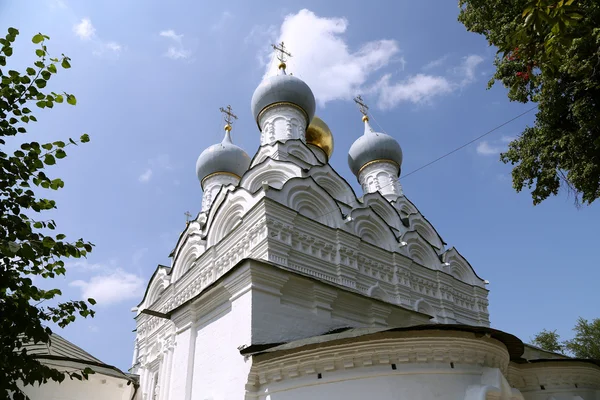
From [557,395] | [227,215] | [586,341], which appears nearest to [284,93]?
[227,215]

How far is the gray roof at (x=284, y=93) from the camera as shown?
14.3 m

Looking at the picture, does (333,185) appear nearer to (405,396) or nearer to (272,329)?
(272,329)

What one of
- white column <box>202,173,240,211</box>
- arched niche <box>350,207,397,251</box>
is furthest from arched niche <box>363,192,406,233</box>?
white column <box>202,173,240,211</box>

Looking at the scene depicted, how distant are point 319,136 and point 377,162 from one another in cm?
239

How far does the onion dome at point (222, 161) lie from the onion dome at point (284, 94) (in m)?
1.78

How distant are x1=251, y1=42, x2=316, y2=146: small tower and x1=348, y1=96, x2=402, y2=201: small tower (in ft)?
9.32

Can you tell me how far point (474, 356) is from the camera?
5.67 m

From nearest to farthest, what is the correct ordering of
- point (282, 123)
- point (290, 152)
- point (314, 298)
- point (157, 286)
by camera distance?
1. point (314, 298)
2. point (290, 152)
3. point (282, 123)
4. point (157, 286)

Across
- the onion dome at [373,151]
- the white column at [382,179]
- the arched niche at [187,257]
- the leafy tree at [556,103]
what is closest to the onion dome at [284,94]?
the onion dome at [373,151]

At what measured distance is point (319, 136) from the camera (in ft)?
55.2

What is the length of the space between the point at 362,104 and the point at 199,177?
290 inches

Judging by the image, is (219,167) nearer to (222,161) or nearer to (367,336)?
(222,161)

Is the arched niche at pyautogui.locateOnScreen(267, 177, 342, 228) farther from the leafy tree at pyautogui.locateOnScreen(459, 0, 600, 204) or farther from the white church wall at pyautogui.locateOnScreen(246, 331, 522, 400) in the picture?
the white church wall at pyautogui.locateOnScreen(246, 331, 522, 400)

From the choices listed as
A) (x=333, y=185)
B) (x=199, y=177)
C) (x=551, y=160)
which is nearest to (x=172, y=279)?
(x=199, y=177)
